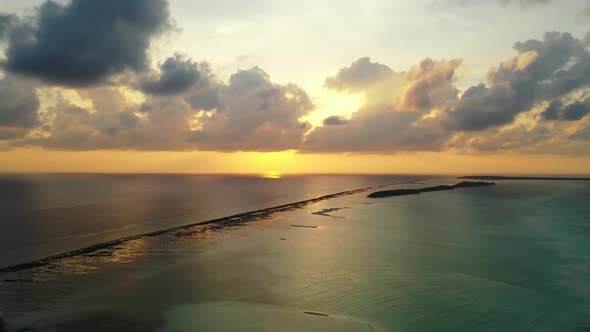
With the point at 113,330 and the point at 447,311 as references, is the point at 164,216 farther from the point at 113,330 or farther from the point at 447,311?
the point at 447,311

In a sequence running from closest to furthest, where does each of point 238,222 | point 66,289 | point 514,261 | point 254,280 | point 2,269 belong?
point 66,289, point 254,280, point 2,269, point 514,261, point 238,222

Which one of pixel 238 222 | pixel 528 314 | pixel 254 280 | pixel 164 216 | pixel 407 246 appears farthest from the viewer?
pixel 164 216

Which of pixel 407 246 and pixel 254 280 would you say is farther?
pixel 407 246

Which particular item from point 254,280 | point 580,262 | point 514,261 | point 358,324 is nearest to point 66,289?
point 254,280

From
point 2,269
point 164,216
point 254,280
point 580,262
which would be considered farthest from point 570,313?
point 164,216

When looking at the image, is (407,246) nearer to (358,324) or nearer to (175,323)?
(358,324)

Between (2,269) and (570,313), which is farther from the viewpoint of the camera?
(2,269)
